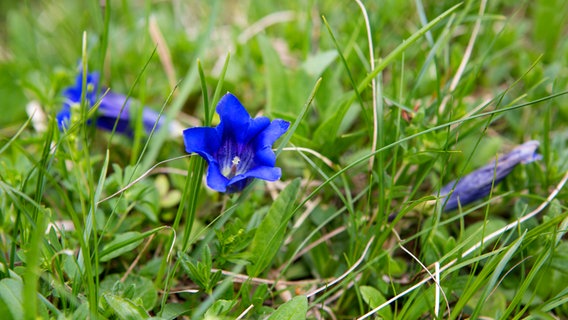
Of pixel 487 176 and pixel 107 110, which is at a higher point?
pixel 107 110

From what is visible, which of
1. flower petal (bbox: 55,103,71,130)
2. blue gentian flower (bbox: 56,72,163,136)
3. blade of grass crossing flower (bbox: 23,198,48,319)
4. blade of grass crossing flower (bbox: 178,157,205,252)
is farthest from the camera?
blue gentian flower (bbox: 56,72,163,136)

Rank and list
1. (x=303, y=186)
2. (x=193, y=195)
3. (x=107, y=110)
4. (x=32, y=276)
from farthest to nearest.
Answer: (x=107, y=110)
(x=303, y=186)
(x=193, y=195)
(x=32, y=276)

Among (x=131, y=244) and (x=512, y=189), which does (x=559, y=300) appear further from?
(x=131, y=244)

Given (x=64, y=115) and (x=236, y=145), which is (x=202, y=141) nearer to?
(x=236, y=145)

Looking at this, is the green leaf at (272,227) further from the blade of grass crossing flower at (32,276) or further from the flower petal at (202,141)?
the blade of grass crossing flower at (32,276)

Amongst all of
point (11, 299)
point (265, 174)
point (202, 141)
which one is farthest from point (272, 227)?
point (11, 299)

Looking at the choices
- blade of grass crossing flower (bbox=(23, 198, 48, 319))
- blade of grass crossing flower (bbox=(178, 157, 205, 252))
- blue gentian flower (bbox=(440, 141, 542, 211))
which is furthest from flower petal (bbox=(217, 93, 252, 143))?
blue gentian flower (bbox=(440, 141, 542, 211))

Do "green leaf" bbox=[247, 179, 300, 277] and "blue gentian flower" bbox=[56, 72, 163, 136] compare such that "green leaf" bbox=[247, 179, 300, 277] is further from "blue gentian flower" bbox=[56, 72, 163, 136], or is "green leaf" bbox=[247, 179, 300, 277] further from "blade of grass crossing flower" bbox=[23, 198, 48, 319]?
"blue gentian flower" bbox=[56, 72, 163, 136]
